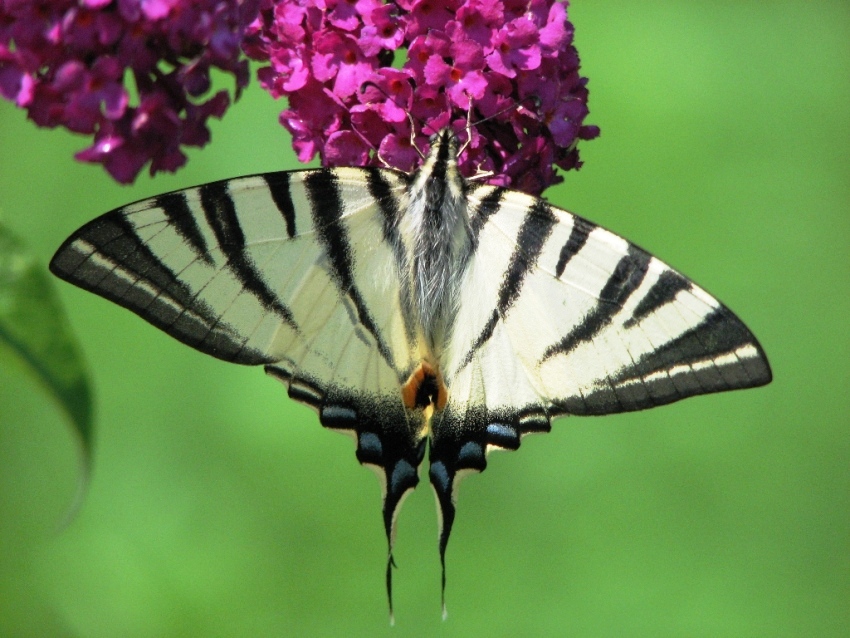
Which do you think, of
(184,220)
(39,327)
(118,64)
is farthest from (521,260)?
(39,327)

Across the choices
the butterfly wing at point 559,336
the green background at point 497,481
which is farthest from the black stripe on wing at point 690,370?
the green background at point 497,481

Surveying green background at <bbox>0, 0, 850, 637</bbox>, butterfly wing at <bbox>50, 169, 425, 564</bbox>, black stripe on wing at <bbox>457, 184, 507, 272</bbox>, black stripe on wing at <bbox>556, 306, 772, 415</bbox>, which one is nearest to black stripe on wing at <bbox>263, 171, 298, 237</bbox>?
butterfly wing at <bbox>50, 169, 425, 564</bbox>

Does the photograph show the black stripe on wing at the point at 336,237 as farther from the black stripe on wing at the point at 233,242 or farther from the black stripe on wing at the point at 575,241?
the black stripe on wing at the point at 575,241

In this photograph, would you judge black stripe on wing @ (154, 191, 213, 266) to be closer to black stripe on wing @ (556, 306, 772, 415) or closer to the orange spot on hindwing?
the orange spot on hindwing

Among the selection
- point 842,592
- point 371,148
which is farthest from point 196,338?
point 842,592

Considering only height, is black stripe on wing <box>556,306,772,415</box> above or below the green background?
above

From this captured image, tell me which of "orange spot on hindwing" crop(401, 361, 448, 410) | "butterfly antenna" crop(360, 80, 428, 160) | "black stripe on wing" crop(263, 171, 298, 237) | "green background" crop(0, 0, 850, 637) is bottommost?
"green background" crop(0, 0, 850, 637)

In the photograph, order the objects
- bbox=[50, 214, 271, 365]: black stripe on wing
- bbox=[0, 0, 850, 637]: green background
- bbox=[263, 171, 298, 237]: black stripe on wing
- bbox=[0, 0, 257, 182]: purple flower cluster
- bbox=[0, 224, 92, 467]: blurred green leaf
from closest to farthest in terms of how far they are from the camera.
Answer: bbox=[0, 224, 92, 467]: blurred green leaf, bbox=[0, 0, 257, 182]: purple flower cluster, bbox=[50, 214, 271, 365]: black stripe on wing, bbox=[263, 171, 298, 237]: black stripe on wing, bbox=[0, 0, 850, 637]: green background

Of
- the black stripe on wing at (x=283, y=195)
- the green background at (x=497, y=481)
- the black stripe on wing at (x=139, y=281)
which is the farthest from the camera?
the green background at (x=497, y=481)

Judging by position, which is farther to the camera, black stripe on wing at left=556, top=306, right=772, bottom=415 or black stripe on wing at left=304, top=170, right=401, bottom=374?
black stripe on wing at left=304, top=170, right=401, bottom=374
